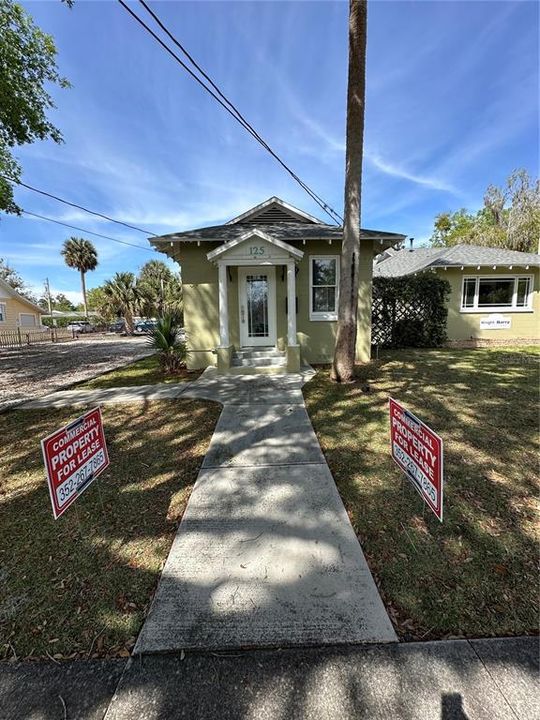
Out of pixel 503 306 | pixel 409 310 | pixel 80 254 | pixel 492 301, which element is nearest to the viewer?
pixel 409 310

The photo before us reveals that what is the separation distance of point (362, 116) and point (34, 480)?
8.27m

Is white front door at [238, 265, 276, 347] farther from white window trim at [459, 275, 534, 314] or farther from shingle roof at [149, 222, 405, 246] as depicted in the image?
white window trim at [459, 275, 534, 314]

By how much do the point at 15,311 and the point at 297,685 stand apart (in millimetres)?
36636

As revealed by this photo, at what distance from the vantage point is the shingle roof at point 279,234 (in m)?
9.05

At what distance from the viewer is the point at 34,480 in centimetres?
373

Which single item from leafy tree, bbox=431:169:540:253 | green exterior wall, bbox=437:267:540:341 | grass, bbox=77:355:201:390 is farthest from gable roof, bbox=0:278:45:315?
leafy tree, bbox=431:169:540:253

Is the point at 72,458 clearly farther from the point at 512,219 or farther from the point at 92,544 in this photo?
the point at 512,219

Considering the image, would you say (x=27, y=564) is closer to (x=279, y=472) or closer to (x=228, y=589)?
(x=228, y=589)

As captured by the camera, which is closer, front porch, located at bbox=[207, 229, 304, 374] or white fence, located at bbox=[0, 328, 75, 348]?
front porch, located at bbox=[207, 229, 304, 374]

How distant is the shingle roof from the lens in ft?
29.7

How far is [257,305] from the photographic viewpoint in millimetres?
9805

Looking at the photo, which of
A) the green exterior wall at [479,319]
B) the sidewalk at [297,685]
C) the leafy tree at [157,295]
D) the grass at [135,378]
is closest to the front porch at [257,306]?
the grass at [135,378]

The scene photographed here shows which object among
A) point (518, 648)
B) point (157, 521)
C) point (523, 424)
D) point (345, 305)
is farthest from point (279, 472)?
point (345, 305)

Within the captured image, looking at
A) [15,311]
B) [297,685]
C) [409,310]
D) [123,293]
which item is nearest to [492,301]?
[409,310]
